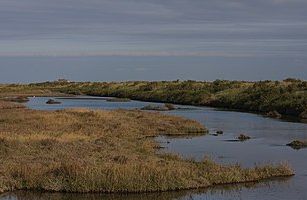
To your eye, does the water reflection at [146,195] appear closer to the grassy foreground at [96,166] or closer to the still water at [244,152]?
the still water at [244,152]

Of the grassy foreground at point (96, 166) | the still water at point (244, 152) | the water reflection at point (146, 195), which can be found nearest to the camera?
the water reflection at point (146, 195)

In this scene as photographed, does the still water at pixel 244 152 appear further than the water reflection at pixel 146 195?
Yes

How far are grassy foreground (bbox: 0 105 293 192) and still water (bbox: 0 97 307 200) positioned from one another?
0.53 meters

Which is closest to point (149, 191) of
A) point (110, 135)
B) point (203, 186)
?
point (203, 186)

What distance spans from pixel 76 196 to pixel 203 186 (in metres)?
5.19

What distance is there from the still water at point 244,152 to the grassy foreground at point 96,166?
534mm

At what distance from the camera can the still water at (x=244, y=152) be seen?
22.8 m

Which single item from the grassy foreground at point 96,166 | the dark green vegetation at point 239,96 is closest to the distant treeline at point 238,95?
the dark green vegetation at point 239,96

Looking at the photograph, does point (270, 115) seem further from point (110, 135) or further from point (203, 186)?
point (203, 186)

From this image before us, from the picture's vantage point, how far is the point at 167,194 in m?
23.1

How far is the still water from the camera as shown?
74.7 ft

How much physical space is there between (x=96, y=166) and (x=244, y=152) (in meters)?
12.4

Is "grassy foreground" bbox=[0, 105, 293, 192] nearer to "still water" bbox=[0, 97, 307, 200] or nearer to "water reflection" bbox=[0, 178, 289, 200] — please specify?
"water reflection" bbox=[0, 178, 289, 200]

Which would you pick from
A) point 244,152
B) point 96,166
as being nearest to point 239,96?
point 244,152
